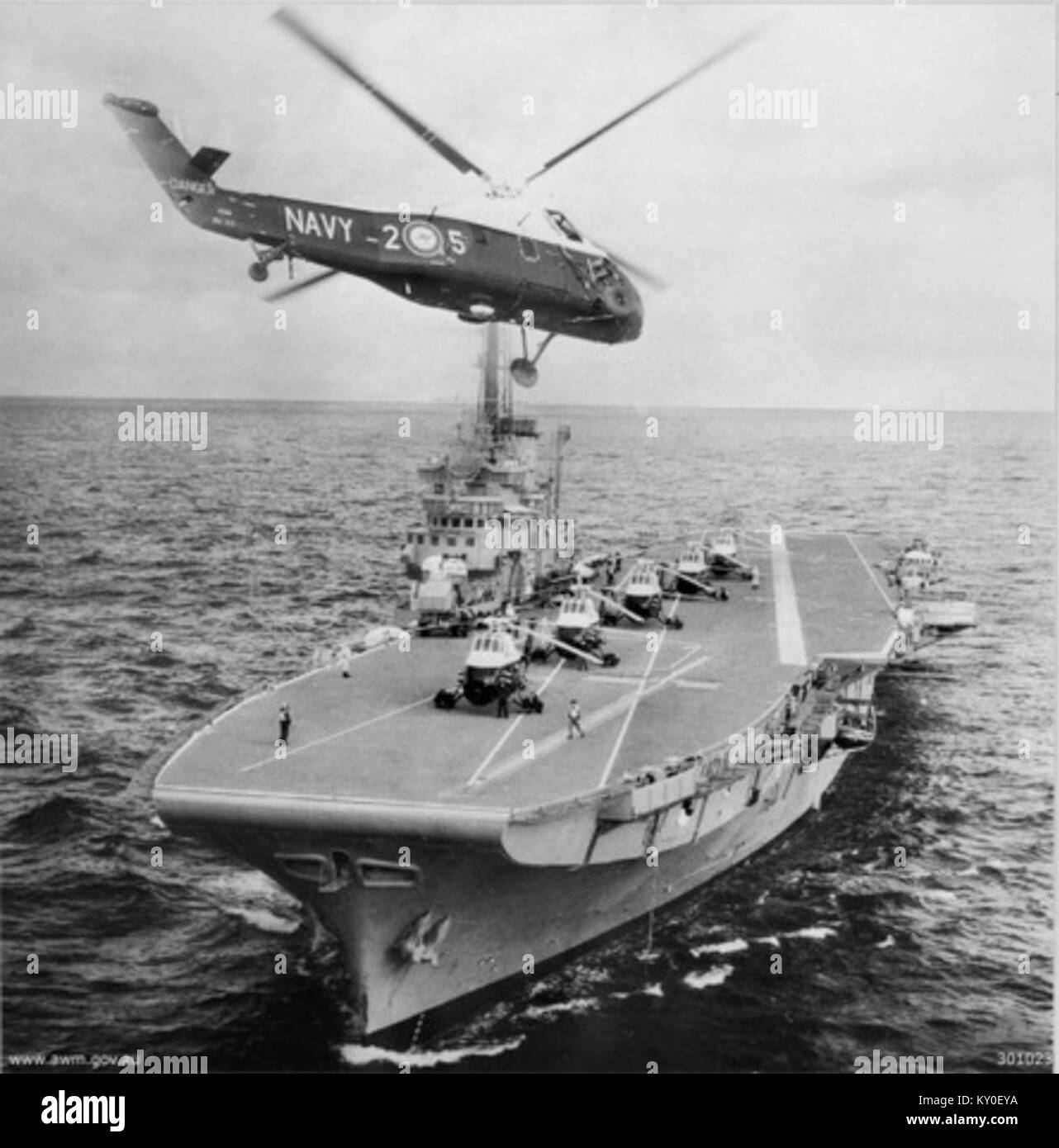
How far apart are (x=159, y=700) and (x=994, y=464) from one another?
7596 centimetres

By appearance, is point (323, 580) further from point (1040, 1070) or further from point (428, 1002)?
point (1040, 1070)

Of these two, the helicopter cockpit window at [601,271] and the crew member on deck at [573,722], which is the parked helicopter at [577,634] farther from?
the helicopter cockpit window at [601,271]

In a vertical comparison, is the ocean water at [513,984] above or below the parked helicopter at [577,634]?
below

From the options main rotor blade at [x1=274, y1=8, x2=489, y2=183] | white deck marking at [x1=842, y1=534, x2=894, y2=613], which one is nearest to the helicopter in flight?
main rotor blade at [x1=274, y1=8, x2=489, y2=183]

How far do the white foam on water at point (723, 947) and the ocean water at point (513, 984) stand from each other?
5 cm

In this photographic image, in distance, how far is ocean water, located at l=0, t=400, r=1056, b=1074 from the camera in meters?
18.0

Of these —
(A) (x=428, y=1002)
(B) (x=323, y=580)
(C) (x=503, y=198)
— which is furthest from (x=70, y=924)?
(B) (x=323, y=580)

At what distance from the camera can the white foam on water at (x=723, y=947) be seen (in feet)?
67.5

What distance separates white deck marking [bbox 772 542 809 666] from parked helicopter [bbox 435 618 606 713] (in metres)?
6.98

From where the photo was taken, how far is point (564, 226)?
81.5 feet

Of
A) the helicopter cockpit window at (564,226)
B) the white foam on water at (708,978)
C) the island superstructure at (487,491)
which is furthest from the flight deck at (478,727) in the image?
the helicopter cockpit window at (564,226)

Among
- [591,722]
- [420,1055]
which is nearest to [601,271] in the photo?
[591,722]

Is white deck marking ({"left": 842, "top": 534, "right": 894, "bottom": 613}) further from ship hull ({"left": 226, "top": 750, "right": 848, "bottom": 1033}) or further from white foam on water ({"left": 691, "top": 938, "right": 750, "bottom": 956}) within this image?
ship hull ({"left": 226, "top": 750, "right": 848, "bottom": 1033})

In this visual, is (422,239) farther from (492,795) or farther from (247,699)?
(492,795)
